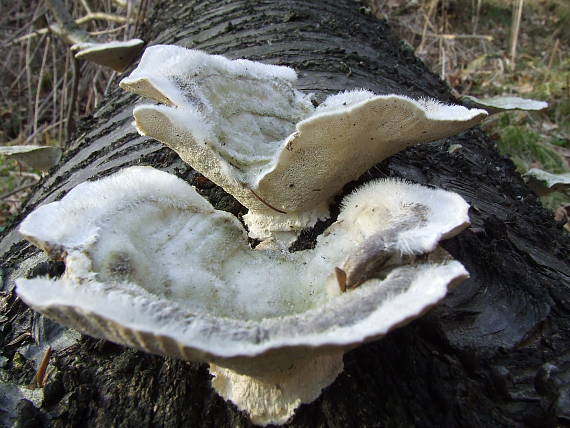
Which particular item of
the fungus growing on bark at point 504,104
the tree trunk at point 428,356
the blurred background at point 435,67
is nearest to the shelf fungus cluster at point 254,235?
the tree trunk at point 428,356

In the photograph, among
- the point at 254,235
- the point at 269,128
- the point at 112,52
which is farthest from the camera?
the point at 112,52

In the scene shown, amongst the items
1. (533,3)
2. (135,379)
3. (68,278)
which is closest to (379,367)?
(135,379)

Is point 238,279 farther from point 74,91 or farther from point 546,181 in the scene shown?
point 74,91

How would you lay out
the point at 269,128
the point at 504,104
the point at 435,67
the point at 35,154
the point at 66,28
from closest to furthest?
the point at 269,128
the point at 35,154
the point at 504,104
the point at 66,28
the point at 435,67

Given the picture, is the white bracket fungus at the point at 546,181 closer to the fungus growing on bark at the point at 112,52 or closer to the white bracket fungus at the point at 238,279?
the white bracket fungus at the point at 238,279

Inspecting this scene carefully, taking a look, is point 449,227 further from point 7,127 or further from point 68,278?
point 7,127

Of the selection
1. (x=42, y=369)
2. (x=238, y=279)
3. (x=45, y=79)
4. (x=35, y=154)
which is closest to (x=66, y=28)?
(x=35, y=154)

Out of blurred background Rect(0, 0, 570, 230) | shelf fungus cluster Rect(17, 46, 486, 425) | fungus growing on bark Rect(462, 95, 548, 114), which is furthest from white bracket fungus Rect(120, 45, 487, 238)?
blurred background Rect(0, 0, 570, 230)
